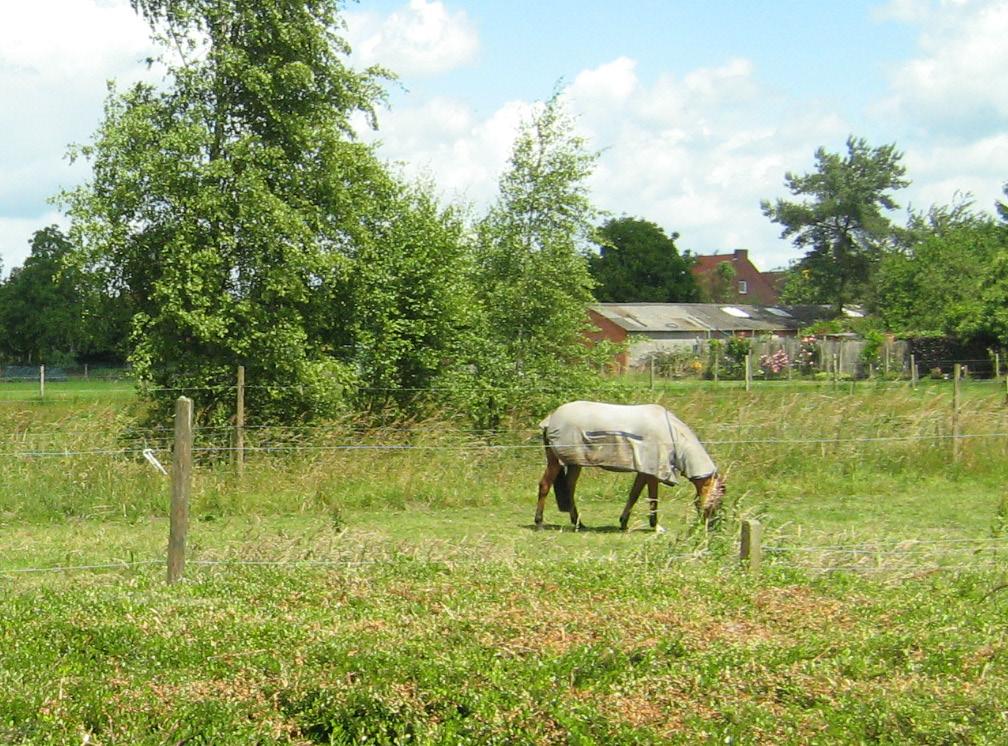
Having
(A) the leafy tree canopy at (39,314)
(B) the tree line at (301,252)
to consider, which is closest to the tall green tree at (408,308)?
(B) the tree line at (301,252)

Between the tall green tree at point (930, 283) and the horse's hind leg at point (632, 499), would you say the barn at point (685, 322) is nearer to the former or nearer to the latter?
the tall green tree at point (930, 283)

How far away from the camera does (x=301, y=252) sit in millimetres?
16766

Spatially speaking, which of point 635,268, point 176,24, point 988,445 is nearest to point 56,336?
point 635,268

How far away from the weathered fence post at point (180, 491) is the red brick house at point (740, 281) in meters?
86.9

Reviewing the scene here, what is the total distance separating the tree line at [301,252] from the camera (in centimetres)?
1650

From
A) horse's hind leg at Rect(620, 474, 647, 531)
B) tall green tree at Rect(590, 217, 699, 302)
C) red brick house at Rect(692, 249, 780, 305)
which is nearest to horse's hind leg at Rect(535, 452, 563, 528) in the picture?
horse's hind leg at Rect(620, 474, 647, 531)

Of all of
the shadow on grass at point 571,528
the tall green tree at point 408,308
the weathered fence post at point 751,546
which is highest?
the tall green tree at point 408,308

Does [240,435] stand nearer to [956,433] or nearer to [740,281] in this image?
[956,433]

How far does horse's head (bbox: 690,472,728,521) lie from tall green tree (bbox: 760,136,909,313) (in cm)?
6163

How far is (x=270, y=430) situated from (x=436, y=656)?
31.8ft

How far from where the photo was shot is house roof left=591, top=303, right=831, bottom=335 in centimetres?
6075

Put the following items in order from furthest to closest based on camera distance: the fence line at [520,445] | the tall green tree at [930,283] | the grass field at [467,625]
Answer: the tall green tree at [930,283] → the fence line at [520,445] → the grass field at [467,625]

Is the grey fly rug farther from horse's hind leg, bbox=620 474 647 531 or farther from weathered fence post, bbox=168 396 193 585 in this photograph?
weathered fence post, bbox=168 396 193 585

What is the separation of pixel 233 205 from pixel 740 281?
280 ft
